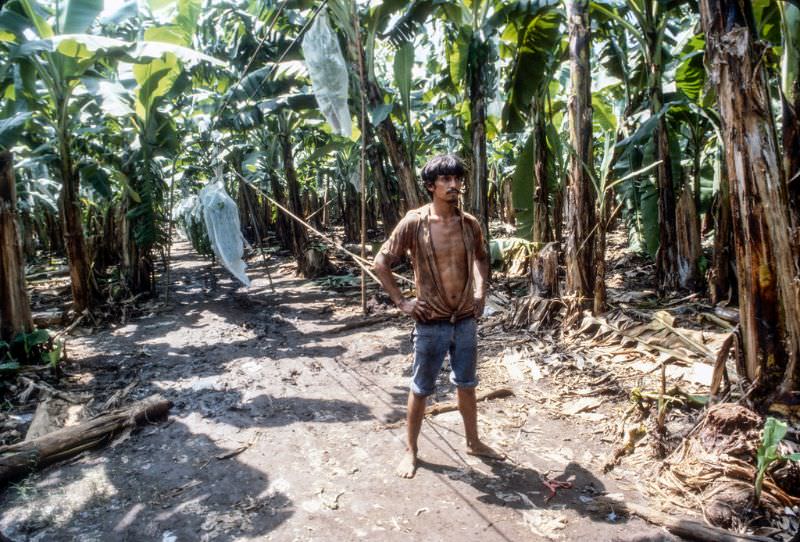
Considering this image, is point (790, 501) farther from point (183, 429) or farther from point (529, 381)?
point (183, 429)

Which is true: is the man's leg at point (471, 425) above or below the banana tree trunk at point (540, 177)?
below

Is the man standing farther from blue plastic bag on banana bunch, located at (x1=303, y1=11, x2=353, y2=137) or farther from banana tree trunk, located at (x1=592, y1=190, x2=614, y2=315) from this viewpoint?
banana tree trunk, located at (x1=592, y1=190, x2=614, y2=315)

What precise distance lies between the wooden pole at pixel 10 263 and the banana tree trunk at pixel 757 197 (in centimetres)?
558

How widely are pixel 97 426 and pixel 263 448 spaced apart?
1.14m

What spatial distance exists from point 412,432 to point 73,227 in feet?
18.7

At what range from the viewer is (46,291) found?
378 inches

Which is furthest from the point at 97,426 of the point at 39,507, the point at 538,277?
the point at 538,277

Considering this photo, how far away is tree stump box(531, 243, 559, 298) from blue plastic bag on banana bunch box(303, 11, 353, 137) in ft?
8.17

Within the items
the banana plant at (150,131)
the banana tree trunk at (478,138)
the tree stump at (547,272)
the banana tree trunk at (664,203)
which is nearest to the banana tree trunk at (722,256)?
the banana tree trunk at (664,203)

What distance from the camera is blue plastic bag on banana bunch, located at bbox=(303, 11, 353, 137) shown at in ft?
15.6

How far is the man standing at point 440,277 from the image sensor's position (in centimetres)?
293

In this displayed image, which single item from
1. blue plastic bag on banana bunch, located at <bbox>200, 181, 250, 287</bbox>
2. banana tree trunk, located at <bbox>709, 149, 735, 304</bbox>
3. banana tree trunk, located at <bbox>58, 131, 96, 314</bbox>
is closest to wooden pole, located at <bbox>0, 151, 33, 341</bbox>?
banana tree trunk, located at <bbox>58, 131, 96, 314</bbox>

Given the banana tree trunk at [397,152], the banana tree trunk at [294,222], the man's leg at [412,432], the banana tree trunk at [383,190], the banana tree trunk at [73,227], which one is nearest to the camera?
the man's leg at [412,432]

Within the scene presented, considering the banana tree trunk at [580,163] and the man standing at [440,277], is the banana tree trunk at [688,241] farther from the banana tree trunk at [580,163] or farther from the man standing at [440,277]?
the man standing at [440,277]
